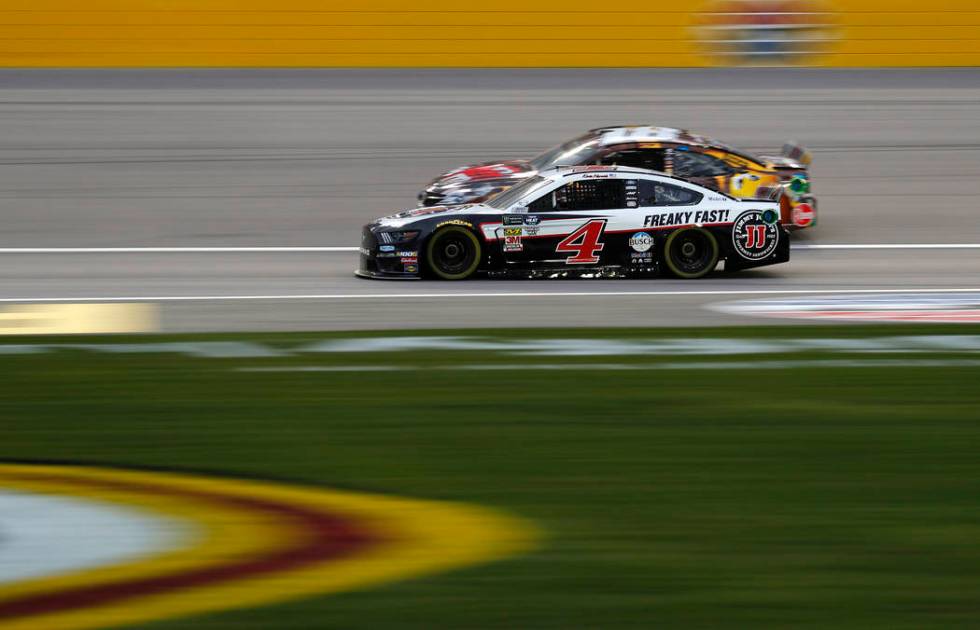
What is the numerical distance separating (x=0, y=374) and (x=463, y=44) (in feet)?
52.7

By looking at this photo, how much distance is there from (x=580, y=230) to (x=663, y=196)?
2.69 ft

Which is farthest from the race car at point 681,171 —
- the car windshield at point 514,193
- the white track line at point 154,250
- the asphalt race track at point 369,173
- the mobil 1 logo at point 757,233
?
the mobil 1 logo at point 757,233

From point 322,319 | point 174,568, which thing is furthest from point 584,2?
point 174,568

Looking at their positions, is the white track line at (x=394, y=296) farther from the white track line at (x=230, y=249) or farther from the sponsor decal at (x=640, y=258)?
the white track line at (x=230, y=249)

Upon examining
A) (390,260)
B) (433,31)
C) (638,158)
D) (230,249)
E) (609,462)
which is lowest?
(609,462)

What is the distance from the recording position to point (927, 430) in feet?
23.1

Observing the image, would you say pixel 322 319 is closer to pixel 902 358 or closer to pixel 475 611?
pixel 902 358

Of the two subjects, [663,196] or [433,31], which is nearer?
[663,196]

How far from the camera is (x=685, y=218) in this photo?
512 inches

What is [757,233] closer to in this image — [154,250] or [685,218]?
[685,218]

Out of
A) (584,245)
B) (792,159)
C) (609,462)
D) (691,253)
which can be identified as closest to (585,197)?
(584,245)

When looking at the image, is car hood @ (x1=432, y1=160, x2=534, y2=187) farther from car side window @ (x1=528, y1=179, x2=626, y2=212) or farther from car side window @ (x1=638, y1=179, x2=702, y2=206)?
car side window @ (x1=638, y1=179, x2=702, y2=206)

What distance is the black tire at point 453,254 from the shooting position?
42.5 ft

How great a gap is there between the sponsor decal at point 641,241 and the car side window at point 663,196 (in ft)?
0.96
